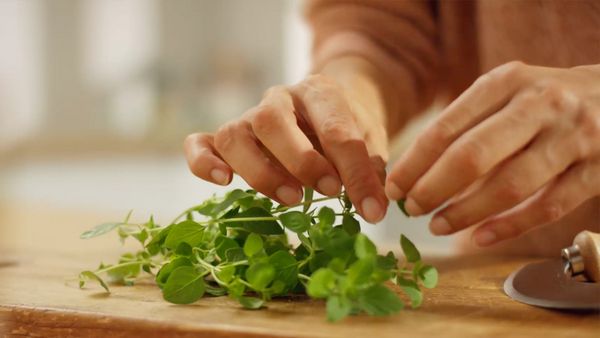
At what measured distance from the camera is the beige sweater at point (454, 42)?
1.08 m

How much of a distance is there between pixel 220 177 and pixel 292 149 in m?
0.08

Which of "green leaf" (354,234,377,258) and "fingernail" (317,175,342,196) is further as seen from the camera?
"fingernail" (317,175,342,196)

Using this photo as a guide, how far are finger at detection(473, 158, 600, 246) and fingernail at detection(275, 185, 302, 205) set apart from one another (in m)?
0.17

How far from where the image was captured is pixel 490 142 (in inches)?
25.0

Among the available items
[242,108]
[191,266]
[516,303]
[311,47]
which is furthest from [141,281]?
[242,108]

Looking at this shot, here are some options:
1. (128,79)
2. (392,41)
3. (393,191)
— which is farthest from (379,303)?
(128,79)

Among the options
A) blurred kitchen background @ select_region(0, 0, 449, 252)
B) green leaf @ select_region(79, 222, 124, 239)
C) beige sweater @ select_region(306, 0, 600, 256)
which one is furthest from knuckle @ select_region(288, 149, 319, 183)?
blurred kitchen background @ select_region(0, 0, 449, 252)

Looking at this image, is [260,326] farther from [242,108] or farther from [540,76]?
[242,108]

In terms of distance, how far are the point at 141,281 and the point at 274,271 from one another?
21 centimetres

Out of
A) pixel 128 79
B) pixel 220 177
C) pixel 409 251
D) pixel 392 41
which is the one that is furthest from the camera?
pixel 128 79

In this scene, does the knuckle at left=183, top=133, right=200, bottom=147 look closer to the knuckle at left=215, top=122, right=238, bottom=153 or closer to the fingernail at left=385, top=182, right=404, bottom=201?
the knuckle at left=215, top=122, right=238, bottom=153

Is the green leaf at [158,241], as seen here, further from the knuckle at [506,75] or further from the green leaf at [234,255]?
the knuckle at [506,75]

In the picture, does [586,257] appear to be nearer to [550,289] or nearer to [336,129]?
[550,289]

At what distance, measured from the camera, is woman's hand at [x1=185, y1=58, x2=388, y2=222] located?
0.72 metres
